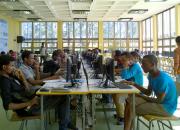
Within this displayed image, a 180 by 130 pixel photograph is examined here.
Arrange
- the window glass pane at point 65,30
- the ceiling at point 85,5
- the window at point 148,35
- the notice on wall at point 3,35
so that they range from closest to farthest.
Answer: the ceiling at point 85,5
the notice on wall at point 3,35
the window at point 148,35
the window glass pane at point 65,30

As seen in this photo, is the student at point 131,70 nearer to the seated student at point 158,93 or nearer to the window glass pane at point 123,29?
the seated student at point 158,93

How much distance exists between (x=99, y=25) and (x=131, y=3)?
7.42 meters

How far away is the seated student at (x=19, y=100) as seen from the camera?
308cm

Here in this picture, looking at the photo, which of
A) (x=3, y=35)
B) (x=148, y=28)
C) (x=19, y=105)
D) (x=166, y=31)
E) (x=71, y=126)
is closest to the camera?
(x=19, y=105)

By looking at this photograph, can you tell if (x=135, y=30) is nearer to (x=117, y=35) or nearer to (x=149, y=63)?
(x=117, y=35)

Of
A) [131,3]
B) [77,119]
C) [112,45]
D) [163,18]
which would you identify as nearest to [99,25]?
[112,45]

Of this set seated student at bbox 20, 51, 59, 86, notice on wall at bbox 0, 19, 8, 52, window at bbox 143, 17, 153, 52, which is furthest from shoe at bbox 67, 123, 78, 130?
window at bbox 143, 17, 153, 52

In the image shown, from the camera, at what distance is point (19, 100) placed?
11.0 feet

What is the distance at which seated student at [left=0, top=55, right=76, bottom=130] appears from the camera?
10.1 ft

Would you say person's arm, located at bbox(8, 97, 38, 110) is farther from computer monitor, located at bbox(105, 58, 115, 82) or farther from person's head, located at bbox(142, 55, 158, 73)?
person's head, located at bbox(142, 55, 158, 73)

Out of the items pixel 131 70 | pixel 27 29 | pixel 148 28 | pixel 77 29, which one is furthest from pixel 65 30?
pixel 131 70

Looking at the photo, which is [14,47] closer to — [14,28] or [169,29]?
[14,28]

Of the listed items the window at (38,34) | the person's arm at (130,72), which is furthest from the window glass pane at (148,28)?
the person's arm at (130,72)

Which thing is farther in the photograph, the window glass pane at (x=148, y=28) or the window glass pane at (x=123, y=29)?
the window glass pane at (x=123, y=29)
